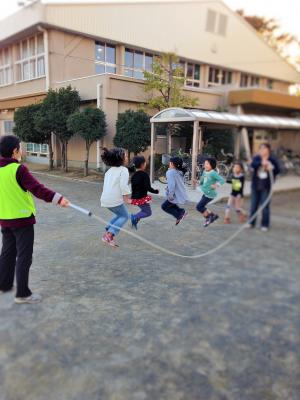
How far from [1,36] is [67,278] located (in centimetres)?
1625

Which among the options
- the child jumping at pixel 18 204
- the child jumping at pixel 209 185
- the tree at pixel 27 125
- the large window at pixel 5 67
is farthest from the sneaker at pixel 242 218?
the large window at pixel 5 67

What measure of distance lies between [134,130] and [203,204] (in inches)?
211

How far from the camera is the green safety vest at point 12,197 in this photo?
8.28 ft

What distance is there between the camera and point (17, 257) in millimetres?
2832

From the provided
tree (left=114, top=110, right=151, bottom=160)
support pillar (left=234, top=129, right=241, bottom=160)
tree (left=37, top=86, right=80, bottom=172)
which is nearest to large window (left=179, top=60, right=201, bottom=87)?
tree (left=114, top=110, right=151, bottom=160)

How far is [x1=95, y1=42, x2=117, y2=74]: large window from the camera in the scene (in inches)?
568

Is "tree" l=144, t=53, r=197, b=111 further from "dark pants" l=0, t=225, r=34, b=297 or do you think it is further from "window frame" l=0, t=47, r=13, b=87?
"window frame" l=0, t=47, r=13, b=87

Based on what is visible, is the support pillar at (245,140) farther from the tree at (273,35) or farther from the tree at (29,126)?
the tree at (29,126)

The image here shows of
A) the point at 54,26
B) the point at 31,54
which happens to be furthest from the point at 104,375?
the point at 31,54

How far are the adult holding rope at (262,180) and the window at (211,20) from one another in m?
0.89

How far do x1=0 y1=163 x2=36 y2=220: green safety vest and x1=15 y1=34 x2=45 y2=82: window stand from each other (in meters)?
13.9

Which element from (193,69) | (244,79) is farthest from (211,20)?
(193,69)

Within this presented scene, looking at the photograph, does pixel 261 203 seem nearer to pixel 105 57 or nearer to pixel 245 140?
pixel 245 140

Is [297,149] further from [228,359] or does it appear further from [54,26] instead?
[54,26]
